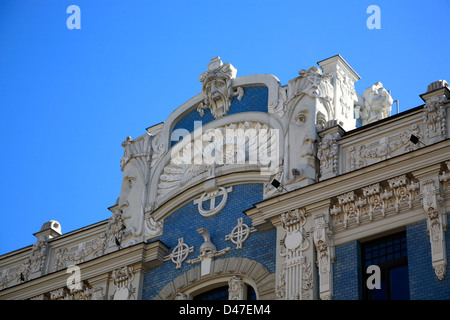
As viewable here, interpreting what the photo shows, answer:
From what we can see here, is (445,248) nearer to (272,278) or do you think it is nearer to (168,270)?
(272,278)

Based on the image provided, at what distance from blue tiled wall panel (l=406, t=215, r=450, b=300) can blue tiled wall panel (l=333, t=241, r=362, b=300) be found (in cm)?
132

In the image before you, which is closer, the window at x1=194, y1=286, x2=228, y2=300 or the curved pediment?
the window at x1=194, y1=286, x2=228, y2=300

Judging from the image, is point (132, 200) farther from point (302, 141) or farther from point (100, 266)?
point (302, 141)

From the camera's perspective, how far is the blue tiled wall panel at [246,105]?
29906mm

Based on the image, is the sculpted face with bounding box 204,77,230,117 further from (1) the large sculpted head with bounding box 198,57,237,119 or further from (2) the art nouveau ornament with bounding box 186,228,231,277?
(2) the art nouveau ornament with bounding box 186,228,231,277

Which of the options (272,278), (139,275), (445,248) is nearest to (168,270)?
(139,275)

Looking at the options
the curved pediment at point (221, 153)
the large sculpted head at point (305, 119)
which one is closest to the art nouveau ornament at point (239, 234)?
the curved pediment at point (221, 153)

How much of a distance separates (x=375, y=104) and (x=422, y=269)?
752 centimetres

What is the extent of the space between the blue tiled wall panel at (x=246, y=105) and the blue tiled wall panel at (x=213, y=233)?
2464 mm

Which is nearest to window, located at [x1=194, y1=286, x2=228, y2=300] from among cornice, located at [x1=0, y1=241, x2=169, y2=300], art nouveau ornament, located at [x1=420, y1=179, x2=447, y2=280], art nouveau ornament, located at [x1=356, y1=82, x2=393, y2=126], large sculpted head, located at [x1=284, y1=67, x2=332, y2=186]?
cornice, located at [x1=0, y1=241, x2=169, y2=300]

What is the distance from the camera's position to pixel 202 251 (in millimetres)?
28031

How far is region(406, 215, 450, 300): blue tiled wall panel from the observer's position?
23.6 meters

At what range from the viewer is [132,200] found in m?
30.9

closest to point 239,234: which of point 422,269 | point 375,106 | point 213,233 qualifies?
point 213,233
